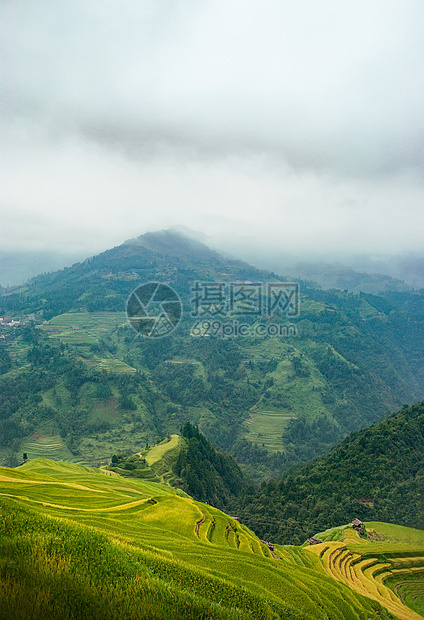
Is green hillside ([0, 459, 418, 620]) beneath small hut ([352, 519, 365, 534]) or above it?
above

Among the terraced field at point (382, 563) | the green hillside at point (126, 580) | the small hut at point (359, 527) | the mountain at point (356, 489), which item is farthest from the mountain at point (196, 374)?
the green hillside at point (126, 580)

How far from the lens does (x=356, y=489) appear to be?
42.2m

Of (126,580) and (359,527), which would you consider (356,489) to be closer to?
(359,527)

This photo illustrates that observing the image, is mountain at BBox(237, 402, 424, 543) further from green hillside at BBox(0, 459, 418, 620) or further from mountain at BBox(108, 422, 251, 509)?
green hillside at BBox(0, 459, 418, 620)

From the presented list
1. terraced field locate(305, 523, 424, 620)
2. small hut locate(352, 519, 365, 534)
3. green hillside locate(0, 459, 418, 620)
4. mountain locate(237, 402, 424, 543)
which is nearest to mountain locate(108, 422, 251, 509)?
mountain locate(237, 402, 424, 543)

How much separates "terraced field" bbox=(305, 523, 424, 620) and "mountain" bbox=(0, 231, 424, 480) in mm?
41763

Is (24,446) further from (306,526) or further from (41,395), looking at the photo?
(306,526)

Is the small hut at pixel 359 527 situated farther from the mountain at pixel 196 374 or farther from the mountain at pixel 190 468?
the mountain at pixel 196 374

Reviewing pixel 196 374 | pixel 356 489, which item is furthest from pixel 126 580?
pixel 196 374

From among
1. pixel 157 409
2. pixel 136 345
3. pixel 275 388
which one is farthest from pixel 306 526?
pixel 136 345

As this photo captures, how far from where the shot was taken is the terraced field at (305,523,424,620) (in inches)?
760

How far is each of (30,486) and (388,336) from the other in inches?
7937

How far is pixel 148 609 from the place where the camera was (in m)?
4.52

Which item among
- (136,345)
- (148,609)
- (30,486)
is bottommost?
(136,345)
